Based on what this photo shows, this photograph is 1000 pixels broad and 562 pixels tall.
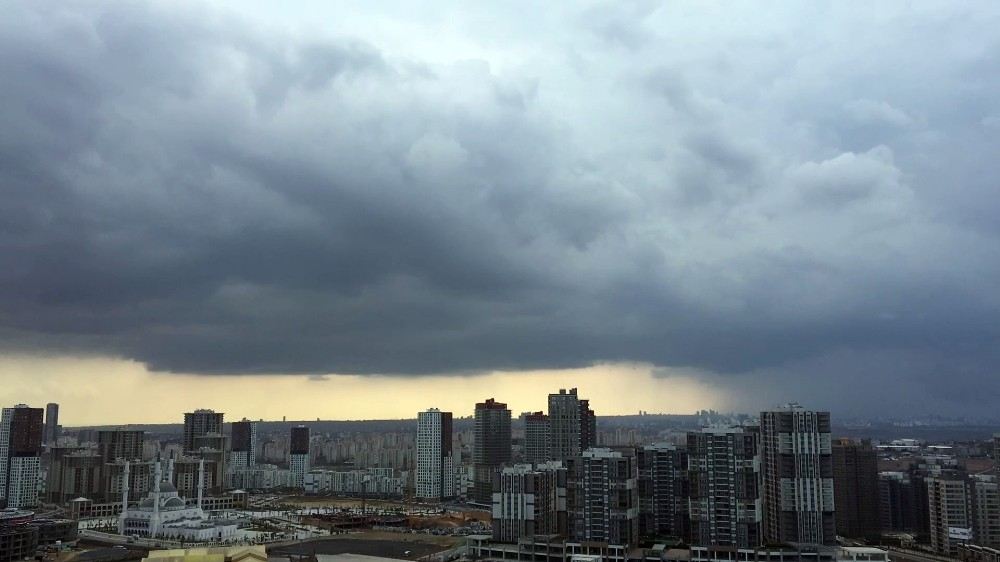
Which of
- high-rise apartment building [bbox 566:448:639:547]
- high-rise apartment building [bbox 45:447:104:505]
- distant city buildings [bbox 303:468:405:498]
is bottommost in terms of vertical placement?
distant city buildings [bbox 303:468:405:498]

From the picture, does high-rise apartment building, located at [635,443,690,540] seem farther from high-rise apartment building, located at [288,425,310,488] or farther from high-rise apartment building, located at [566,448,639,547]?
high-rise apartment building, located at [288,425,310,488]

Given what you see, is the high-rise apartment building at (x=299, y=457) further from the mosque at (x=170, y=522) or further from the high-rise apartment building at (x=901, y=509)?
the high-rise apartment building at (x=901, y=509)

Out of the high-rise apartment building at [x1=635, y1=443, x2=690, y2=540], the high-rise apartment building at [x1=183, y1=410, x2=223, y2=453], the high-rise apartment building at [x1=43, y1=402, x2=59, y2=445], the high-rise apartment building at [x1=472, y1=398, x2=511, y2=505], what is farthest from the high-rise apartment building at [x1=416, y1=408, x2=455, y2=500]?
the high-rise apartment building at [x1=43, y1=402, x2=59, y2=445]

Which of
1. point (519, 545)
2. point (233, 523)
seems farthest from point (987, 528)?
point (233, 523)

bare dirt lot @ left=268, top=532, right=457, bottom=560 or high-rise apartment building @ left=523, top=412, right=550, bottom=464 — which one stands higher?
high-rise apartment building @ left=523, top=412, right=550, bottom=464

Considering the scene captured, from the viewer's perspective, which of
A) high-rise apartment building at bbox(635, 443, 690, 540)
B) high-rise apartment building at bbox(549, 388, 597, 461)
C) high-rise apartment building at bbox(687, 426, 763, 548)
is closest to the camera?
high-rise apartment building at bbox(687, 426, 763, 548)

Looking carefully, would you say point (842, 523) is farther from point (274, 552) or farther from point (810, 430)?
point (274, 552)
